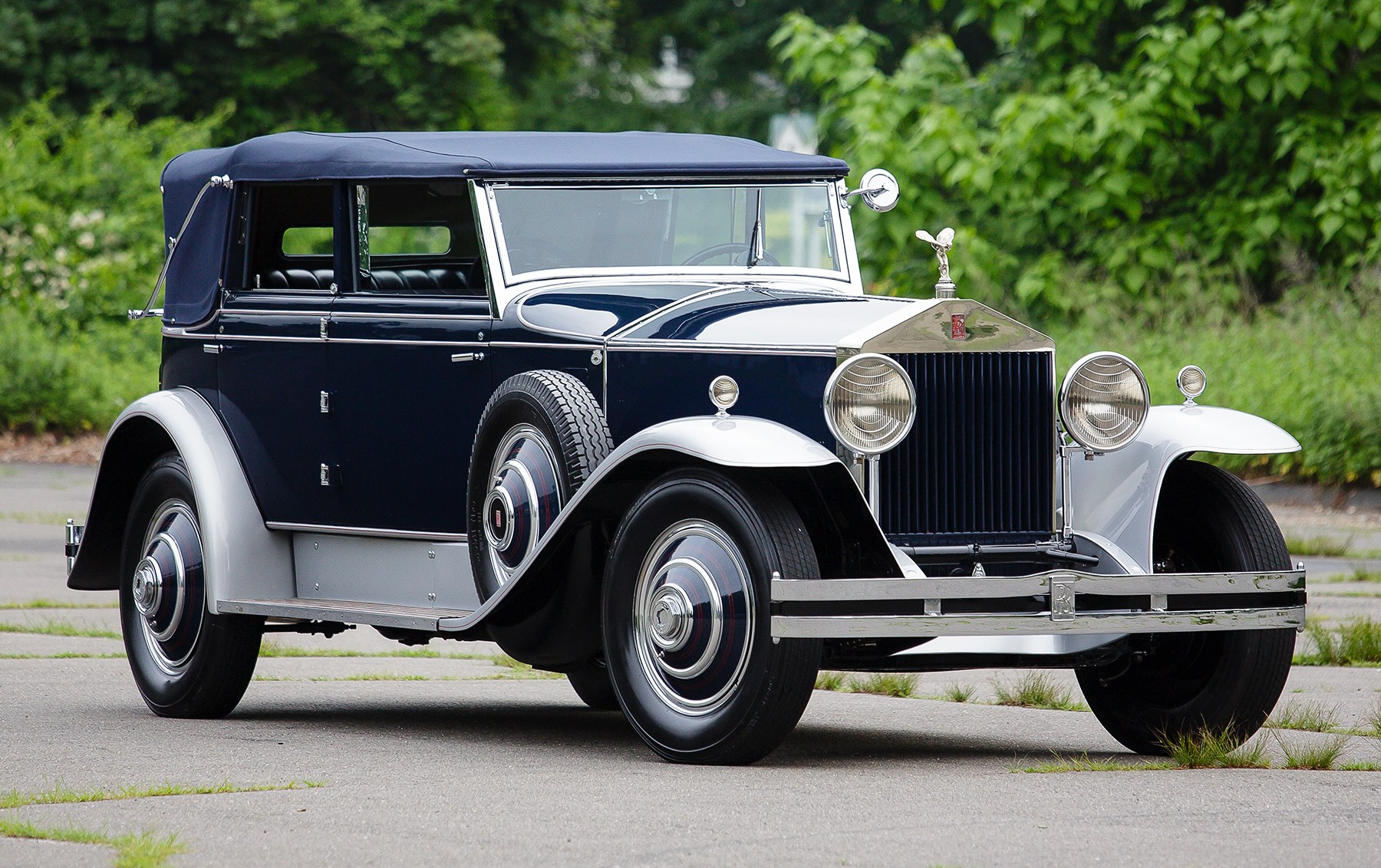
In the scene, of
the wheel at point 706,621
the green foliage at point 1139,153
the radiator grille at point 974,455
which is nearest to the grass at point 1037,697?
the radiator grille at point 974,455

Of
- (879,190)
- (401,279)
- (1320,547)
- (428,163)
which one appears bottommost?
(1320,547)

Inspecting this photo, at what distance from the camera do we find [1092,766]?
5883mm

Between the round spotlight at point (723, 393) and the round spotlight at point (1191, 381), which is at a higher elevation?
the round spotlight at point (723, 393)

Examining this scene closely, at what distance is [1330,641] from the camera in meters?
8.73

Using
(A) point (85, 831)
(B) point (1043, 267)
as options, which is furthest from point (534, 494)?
(B) point (1043, 267)

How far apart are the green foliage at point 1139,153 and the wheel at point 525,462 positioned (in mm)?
11532

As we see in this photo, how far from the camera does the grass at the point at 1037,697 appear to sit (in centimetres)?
771

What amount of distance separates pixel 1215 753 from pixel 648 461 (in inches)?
73.4

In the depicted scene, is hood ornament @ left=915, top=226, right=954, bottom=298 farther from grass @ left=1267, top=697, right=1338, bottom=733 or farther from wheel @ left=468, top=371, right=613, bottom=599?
grass @ left=1267, top=697, right=1338, bottom=733

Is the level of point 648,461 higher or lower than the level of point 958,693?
higher

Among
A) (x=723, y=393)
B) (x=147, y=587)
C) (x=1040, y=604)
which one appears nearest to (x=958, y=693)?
(x=1040, y=604)

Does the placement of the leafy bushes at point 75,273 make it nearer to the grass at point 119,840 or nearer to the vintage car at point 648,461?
the vintage car at point 648,461

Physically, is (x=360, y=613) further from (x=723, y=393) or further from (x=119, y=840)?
(x=119, y=840)

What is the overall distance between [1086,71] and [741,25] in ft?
73.7
